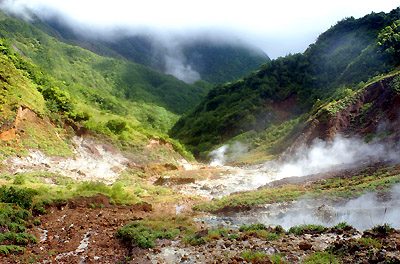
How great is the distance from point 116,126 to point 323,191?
94.7ft

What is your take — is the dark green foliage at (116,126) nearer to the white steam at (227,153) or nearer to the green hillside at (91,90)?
the green hillside at (91,90)

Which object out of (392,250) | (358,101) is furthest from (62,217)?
(358,101)

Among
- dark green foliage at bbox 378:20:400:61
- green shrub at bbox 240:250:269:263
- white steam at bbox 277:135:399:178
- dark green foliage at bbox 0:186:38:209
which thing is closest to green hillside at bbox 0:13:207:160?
dark green foliage at bbox 0:186:38:209

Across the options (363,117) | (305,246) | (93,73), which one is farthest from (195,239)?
(93,73)

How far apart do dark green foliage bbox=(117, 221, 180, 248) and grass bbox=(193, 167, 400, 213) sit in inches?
336

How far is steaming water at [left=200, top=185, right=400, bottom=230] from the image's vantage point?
892 inches

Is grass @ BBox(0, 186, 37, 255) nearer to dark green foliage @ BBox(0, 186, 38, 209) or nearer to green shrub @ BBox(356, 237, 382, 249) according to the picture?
dark green foliage @ BBox(0, 186, 38, 209)

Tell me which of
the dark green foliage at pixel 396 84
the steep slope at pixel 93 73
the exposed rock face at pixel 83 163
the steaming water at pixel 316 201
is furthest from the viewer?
the steep slope at pixel 93 73

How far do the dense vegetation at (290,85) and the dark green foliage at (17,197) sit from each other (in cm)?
6186

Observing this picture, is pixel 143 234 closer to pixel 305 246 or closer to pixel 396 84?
pixel 305 246

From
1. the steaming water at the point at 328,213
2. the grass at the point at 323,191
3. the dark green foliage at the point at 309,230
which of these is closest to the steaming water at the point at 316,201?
the steaming water at the point at 328,213

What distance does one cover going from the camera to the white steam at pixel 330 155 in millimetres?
43562

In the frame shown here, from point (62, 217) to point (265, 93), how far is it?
79791 millimetres

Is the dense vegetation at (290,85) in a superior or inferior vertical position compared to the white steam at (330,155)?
superior
